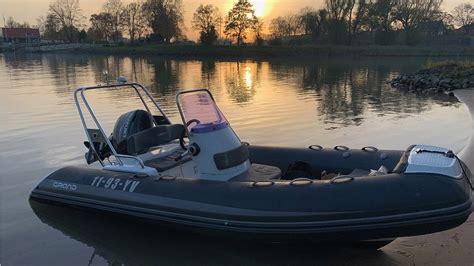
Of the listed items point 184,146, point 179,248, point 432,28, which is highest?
point 432,28

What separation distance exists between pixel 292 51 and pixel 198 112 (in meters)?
50.0

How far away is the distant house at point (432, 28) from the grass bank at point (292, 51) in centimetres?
1120

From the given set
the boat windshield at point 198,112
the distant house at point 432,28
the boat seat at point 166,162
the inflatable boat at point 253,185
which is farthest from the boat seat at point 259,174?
the distant house at point 432,28

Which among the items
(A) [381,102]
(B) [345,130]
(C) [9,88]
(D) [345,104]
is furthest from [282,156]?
(C) [9,88]

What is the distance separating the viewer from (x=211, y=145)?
4.77 meters

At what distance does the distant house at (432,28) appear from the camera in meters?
61.7

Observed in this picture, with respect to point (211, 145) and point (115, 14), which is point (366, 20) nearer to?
point (115, 14)

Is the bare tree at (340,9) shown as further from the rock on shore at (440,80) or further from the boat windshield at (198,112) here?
the boat windshield at (198,112)

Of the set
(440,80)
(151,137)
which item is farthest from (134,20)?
(151,137)

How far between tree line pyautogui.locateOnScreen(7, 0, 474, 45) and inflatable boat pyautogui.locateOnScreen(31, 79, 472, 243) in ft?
182

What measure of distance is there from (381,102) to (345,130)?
19.2 feet

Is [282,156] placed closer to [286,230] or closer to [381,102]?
[286,230]

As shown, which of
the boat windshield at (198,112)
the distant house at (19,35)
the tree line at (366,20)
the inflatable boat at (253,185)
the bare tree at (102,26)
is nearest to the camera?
the inflatable boat at (253,185)

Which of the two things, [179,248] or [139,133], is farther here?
[139,133]
